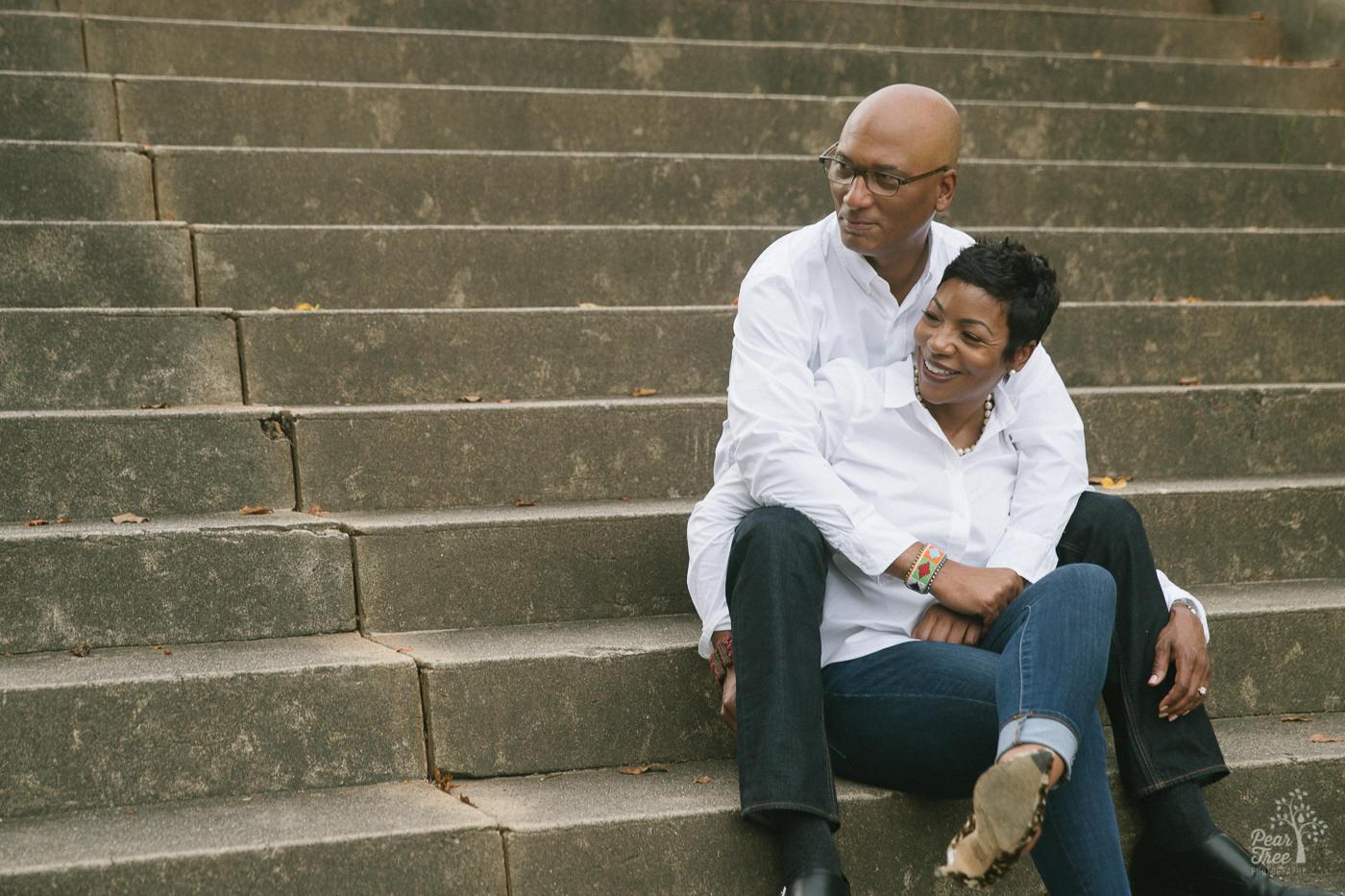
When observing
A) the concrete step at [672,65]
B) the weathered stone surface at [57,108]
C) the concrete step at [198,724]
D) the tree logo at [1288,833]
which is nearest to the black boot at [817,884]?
the concrete step at [198,724]

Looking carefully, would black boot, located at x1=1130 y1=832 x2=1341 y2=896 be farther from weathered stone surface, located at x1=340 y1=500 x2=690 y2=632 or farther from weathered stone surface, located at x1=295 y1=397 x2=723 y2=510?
weathered stone surface, located at x1=295 y1=397 x2=723 y2=510

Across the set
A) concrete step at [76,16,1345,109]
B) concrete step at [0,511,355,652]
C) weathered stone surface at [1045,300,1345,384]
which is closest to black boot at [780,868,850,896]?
concrete step at [0,511,355,652]

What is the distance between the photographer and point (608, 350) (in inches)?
138

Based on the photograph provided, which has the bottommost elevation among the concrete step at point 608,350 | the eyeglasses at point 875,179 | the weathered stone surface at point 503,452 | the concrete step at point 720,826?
the concrete step at point 720,826

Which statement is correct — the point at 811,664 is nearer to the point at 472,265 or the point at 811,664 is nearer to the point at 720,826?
the point at 720,826

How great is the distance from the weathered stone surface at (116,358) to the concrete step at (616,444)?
0.35m

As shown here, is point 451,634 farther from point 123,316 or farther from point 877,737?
point 123,316

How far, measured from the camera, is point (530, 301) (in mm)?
3768

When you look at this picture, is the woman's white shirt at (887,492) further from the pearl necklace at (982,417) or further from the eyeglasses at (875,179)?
the eyeglasses at (875,179)

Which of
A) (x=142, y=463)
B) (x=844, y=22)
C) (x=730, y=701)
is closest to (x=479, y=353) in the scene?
(x=142, y=463)

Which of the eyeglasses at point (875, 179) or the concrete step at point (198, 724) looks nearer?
the concrete step at point (198, 724)

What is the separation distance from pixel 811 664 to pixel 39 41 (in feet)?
11.9

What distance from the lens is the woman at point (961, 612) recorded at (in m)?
2.17

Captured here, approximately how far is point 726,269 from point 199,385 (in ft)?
5.37
